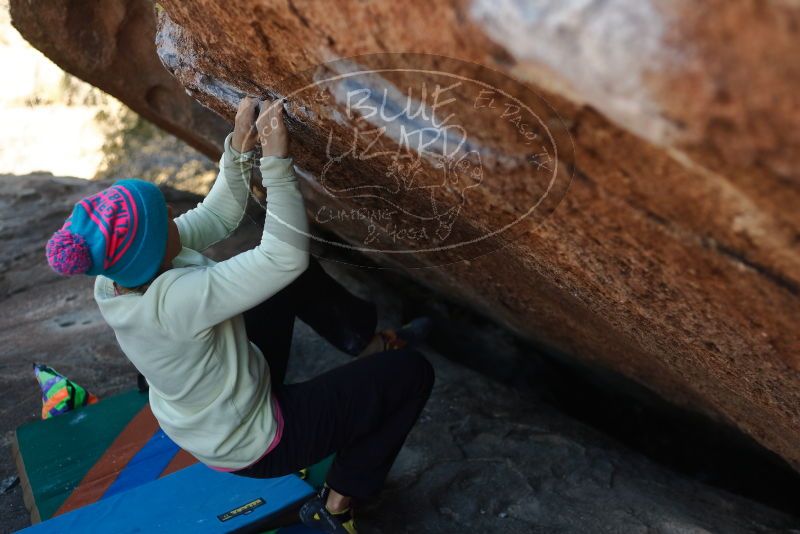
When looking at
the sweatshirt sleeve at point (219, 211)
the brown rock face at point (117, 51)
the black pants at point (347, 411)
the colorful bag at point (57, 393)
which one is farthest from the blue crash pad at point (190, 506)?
the brown rock face at point (117, 51)

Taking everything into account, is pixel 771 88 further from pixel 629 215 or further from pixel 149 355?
A: pixel 149 355

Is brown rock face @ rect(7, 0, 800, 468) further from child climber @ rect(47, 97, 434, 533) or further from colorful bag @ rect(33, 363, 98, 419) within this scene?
colorful bag @ rect(33, 363, 98, 419)

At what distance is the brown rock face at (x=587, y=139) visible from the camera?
0.97 m

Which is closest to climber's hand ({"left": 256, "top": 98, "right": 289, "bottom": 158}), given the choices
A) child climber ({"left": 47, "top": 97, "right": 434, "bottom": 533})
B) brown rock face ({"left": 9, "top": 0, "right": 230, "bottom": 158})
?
child climber ({"left": 47, "top": 97, "right": 434, "bottom": 533})

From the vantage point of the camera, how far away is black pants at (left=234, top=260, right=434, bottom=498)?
2.07m

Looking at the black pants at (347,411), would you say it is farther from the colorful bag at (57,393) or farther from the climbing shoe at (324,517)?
the colorful bag at (57,393)

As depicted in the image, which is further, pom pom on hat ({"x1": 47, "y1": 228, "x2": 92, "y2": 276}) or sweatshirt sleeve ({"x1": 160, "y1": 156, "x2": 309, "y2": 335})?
sweatshirt sleeve ({"x1": 160, "y1": 156, "x2": 309, "y2": 335})

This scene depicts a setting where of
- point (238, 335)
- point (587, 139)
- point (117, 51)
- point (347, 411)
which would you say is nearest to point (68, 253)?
point (238, 335)

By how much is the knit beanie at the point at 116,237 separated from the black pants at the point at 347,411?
56 centimetres

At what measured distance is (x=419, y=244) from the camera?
2.32m

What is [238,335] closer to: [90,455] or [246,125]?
[246,125]

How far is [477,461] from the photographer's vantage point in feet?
9.02

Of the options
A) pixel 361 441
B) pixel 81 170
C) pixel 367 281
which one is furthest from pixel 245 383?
pixel 81 170

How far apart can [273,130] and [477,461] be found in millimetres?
1513
